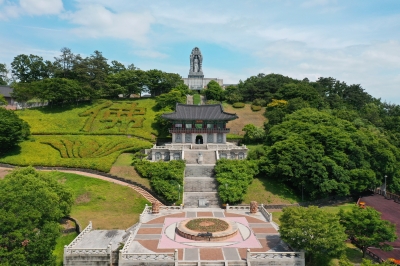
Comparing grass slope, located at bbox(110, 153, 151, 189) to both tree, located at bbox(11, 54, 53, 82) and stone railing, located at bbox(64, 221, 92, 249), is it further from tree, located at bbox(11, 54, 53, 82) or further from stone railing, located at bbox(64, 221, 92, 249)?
tree, located at bbox(11, 54, 53, 82)

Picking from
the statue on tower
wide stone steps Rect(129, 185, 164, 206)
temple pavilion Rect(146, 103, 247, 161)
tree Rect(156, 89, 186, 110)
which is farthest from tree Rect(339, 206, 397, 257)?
the statue on tower

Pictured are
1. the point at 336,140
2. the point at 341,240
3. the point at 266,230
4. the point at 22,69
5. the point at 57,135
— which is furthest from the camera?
the point at 22,69

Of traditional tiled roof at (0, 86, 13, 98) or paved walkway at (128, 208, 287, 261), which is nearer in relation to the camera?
paved walkway at (128, 208, 287, 261)

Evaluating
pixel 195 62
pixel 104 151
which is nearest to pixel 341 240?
pixel 104 151

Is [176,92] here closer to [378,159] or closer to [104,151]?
[104,151]

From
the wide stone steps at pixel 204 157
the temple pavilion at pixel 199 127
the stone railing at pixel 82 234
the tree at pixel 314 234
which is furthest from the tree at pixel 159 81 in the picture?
the tree at pixel 314 234

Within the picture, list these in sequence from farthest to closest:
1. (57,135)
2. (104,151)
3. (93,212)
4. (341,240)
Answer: (57,135), (104,151), (93,212), (341,240)
